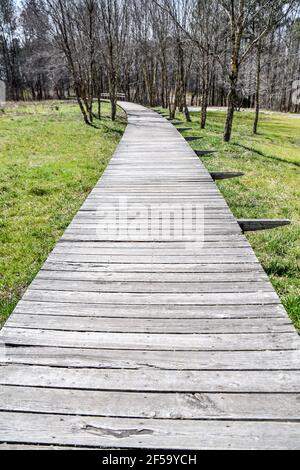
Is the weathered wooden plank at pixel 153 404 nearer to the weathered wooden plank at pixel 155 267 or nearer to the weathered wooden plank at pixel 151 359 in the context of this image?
the weathered wooden plank at pixel 151 359

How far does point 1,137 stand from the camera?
15.8m

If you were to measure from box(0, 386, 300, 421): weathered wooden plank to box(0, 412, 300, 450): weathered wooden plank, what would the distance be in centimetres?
4

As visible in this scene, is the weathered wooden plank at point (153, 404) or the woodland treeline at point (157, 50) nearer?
the weathered wooden plank at point (153, 404)

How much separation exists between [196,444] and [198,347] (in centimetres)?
74

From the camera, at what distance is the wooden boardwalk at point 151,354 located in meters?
1.92

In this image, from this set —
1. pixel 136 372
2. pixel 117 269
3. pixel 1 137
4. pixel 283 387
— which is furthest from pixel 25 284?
pixel 1 137

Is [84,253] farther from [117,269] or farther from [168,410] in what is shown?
[168,410]

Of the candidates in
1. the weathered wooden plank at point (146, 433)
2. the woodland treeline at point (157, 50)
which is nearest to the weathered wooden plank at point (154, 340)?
the weathered wooden plank at point (146, 433)

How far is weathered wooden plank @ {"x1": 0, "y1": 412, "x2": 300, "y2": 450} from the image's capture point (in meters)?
1.84

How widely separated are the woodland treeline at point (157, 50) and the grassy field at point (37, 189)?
422 cm
